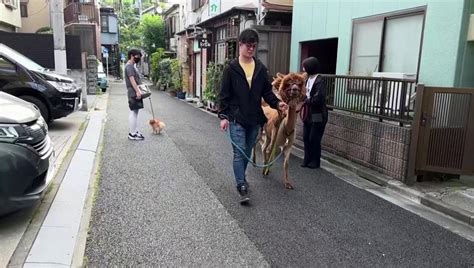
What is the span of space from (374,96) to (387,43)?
71.2 inches

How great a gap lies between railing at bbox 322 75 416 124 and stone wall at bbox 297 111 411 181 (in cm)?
17

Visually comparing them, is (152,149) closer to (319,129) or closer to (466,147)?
(319,129)

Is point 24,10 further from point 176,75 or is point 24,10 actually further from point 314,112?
point 314,112

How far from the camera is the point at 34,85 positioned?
29.0 feet

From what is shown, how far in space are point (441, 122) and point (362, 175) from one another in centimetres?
147

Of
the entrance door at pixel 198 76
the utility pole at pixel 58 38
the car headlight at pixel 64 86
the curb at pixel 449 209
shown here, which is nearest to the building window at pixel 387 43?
the curb at pixel 449 209

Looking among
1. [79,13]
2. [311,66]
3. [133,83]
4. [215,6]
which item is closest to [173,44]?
[79,13]

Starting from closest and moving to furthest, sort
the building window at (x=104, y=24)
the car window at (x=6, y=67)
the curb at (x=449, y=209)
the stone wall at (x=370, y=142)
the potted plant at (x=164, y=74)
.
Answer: the curb at (x=449, y=209), the stone wall at (x=370, y=142), the car window at (x=6, y=67), the potted plant at (x=164, y=74), the building window at (x=104, y=24)

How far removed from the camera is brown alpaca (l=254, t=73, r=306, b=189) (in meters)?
5.43

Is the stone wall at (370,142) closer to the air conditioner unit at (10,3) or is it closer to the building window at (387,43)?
the building window at (387,43)

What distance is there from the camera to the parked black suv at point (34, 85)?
8.76 meters

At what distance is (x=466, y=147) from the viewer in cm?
563

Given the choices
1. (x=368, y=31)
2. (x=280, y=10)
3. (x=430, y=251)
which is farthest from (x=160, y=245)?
(x=280, y=10)

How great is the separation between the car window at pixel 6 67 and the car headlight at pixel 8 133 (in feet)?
19.1
